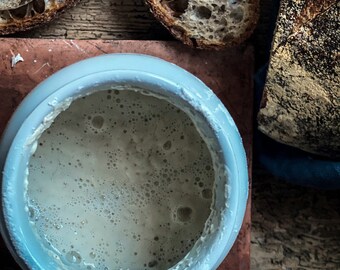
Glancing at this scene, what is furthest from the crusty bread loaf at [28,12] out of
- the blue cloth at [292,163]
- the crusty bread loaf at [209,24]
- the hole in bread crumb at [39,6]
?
the blue cloth at [292,163]

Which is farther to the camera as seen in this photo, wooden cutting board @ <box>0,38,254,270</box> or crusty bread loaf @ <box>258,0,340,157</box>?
wooden cutting board @ <box>0,38,254,270</box>

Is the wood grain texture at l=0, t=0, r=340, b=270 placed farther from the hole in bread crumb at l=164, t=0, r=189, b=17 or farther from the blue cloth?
the hole in bread crumb at l=164, t=0, r=189, b=17

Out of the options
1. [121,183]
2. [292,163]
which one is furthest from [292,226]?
[121,183]

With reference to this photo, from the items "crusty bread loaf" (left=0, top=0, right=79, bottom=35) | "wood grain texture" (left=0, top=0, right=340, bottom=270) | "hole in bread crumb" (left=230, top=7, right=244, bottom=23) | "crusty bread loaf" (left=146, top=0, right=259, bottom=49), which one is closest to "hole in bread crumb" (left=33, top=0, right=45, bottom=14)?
"crusty bread loaf" (left=0, top=0, right=79, bottom=35)

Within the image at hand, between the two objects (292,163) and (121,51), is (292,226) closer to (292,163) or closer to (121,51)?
(292,163)

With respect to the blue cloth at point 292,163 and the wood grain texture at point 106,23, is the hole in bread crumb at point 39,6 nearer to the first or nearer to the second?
the wood grain texture at point 106,23

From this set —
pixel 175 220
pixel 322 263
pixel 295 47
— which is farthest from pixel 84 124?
pixel 322 263

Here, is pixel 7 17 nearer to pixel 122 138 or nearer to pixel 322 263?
pixel 122 138
